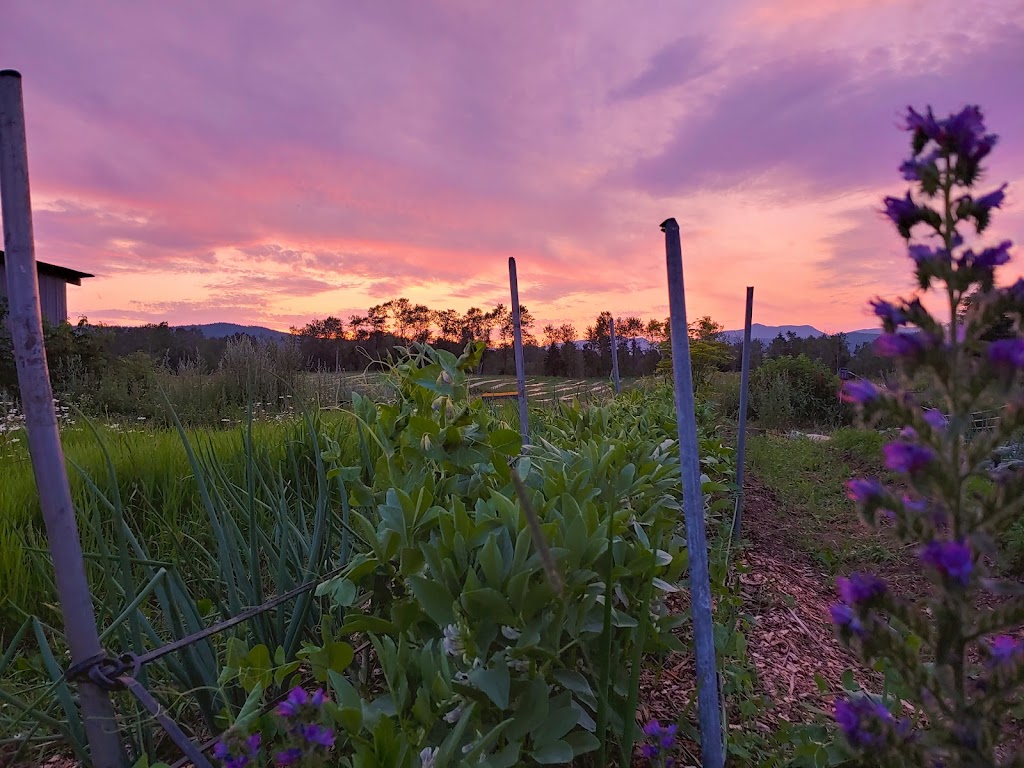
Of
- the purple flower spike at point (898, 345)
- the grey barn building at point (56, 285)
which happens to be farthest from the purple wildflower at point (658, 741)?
the grey barn building at point (56, 285)

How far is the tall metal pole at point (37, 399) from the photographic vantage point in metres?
1.00

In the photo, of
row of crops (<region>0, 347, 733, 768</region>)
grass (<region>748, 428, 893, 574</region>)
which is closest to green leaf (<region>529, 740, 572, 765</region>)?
row of crops (<region>0, 347, 733, 768</region>)

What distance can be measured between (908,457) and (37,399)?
1.28 m

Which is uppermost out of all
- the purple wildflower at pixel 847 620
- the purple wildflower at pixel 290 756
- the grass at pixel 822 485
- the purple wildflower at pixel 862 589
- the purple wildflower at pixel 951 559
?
the purple wildflower at pixel 951 559

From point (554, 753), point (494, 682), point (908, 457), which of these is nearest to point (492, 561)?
point (494, 682)

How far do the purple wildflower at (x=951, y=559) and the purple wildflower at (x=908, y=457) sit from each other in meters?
0.08

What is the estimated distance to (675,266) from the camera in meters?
1.29

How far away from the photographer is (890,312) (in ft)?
2.39

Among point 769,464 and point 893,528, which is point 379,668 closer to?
point 893,528

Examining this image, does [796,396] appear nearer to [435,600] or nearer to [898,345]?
[435,600]

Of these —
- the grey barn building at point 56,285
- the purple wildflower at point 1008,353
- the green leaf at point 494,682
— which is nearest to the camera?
the purple wildflower at point 1008,353

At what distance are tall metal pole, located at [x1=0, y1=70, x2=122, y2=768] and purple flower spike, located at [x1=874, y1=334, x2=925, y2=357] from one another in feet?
3.93

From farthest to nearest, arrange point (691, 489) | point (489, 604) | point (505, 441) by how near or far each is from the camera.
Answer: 1. point (505, 441)
2. point (691, 489)
3. point (489, 604)

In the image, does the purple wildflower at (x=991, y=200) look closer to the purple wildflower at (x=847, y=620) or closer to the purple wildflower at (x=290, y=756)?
the purple wildflower at (x=847, y=620)
